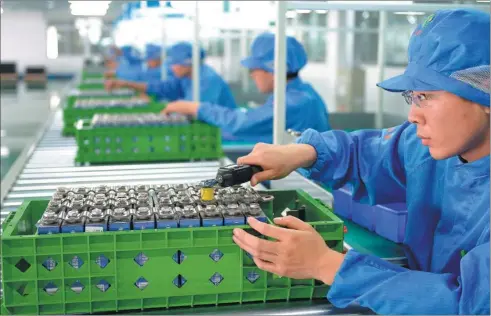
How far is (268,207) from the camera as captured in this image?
194 centimetres

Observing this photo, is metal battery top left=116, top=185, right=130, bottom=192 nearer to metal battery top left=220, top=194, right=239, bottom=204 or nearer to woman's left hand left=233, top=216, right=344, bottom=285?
metal battery top left=220, top=194, right=239, bottom=204

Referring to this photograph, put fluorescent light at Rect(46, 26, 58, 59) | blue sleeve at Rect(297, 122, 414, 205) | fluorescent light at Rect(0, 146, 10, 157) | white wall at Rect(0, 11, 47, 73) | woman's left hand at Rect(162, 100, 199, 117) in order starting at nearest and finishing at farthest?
blue sleeve at Rect(297, 122, 414, 205)
woman's left hand at Rect(162, 100, 199, 117)
fluorescent light at Rect(0, 146, 10, 157)
white wall at Rect(0, 11, 47, 73)
fluorescent light at Rect(46, 26, 58, 59)

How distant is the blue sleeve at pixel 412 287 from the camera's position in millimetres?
1227

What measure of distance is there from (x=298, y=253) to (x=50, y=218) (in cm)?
64

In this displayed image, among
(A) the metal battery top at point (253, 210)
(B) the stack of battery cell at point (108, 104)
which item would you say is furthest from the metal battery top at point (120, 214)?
(B) the stack of battery cell at point (108, 104)

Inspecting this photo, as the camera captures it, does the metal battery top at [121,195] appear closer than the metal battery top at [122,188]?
Yes

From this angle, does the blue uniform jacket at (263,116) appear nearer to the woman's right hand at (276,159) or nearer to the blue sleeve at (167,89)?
the woman's right hand at (276,159)

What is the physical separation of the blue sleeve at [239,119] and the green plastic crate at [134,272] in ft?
8.13

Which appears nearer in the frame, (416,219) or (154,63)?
(416,219)

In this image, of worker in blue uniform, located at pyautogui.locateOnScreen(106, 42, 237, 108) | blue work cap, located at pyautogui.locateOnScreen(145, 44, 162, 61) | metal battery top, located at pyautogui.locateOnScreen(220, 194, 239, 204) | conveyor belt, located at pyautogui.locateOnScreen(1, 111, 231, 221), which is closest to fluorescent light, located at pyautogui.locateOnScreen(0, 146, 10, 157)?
worker in blue uniform, located at pyautogui.locateOnScreen(106, 42, 237, 108)

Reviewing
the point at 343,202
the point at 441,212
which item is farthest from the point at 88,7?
the point at 441,212

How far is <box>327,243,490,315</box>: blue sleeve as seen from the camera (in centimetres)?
123

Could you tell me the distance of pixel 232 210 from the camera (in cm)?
160

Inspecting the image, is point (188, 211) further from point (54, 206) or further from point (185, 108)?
point (185, 108)
